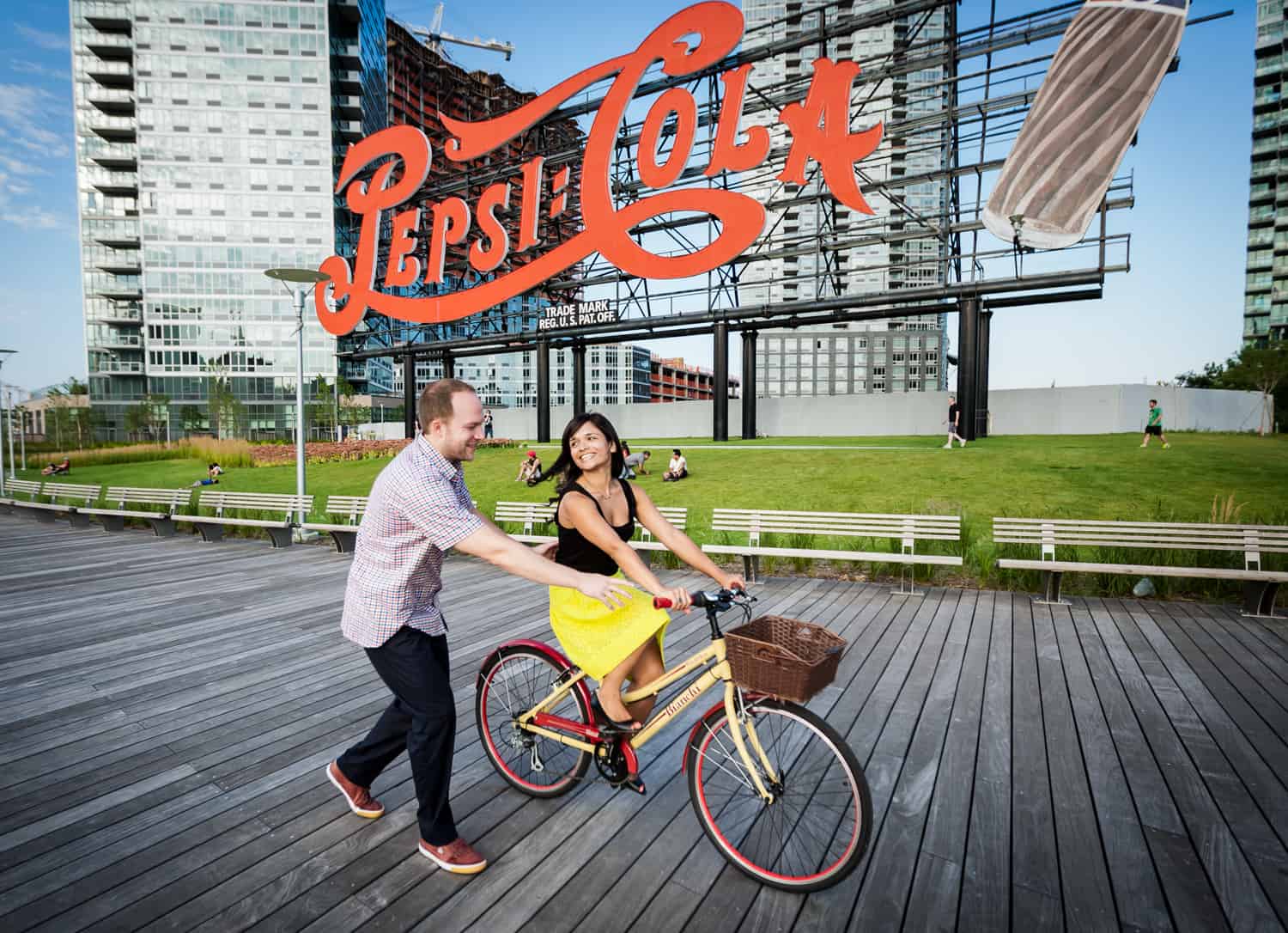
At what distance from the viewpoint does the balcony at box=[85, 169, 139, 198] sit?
60500mm

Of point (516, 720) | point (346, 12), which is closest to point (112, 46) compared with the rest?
point (346, 12)

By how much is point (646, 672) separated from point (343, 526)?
9.22m

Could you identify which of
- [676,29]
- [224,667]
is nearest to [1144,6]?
[676,29]

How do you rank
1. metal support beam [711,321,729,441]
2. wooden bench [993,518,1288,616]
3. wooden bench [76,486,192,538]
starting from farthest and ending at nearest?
1. metal support beam [711,321,729,441]
2. wooden bench [76,486,192,538]
3. wooden bench [993,518,1288,616]

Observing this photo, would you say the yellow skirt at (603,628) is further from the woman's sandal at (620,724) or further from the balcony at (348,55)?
the balcony at (348,55)

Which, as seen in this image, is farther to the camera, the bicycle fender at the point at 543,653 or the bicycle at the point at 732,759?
the bicycle fender at the point at 543,653

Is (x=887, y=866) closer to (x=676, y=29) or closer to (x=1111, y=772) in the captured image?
(x=1111, y=772)

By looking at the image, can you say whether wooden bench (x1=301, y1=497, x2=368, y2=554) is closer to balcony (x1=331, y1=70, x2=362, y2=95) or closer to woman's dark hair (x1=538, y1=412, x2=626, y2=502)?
woman's dark hair (x1=538, y1=412, x2=626, y2=502)

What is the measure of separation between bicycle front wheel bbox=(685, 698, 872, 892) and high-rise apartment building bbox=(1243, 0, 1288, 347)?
93506mm

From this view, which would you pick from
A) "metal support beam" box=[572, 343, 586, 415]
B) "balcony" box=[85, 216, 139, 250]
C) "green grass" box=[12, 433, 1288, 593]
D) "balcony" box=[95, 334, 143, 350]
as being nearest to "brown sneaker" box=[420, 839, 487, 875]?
"green grass" box=[12, 433, 1288, 593]

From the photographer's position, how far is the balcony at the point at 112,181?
6050 cm

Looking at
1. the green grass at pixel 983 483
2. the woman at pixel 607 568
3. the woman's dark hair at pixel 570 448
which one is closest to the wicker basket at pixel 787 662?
the woman at pixel 607 568

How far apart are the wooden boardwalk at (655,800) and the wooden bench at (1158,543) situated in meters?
0.64

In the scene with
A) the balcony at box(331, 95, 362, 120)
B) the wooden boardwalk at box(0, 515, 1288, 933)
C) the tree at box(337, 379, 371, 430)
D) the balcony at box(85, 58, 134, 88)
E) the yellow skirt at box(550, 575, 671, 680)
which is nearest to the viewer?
the wooden boardwalk at box(0, 515, 1288, 933)
